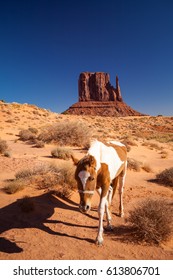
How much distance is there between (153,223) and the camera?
4820 mm

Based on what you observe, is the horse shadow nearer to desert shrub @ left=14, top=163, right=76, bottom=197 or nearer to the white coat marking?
desert shrub @ left=14, top=163, right=76, bottom=197

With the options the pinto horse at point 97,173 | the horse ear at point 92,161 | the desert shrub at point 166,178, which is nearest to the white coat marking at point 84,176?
the pinto horse at point 97,173

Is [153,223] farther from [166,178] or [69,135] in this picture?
[69,135]

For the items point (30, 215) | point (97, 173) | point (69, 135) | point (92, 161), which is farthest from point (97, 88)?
point (92, 161)

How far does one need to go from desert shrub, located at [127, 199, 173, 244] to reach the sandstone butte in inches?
4409

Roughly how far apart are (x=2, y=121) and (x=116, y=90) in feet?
407

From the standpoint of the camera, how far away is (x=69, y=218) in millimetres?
5754

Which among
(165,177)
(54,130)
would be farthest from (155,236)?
(54,130)

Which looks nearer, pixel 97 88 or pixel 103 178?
pixel 103 178

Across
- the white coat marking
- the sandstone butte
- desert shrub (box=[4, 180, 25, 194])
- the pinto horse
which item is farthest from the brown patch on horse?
the sandstone butte

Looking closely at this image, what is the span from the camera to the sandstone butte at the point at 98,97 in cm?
12256

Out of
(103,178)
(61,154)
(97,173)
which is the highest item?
(97,173)

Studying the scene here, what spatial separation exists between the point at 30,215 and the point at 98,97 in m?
145
